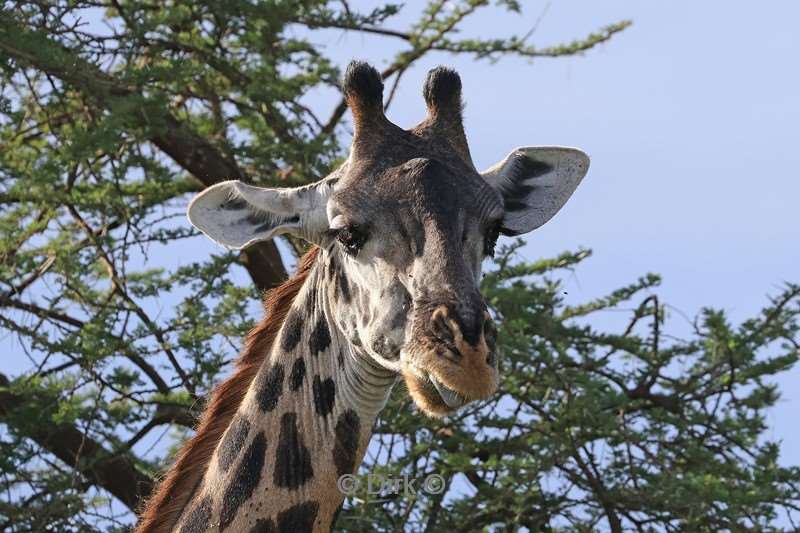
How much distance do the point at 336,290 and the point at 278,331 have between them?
405mm

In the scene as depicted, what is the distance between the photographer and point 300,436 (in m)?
5.19

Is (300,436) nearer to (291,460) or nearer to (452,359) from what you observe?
(291,460)

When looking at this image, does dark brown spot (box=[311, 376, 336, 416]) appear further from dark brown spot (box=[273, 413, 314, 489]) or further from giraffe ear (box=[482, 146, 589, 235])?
giraffe ear (box=[482, 146, 589, 235])

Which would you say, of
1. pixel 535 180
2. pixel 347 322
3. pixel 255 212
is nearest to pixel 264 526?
pixel 347 322

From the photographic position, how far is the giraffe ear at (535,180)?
581 centimetres

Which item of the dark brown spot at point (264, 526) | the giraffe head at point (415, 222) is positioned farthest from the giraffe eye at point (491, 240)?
the dark brown spot at point (264, 526)

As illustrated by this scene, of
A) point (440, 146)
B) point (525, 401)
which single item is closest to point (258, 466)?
point (440, 146)

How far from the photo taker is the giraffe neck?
5102 millimetres

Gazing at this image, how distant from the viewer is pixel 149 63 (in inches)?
440

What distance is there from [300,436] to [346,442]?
0.16 meters

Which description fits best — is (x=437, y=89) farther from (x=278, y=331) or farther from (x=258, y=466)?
(x=258, y=466)

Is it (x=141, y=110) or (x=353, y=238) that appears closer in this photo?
(x=353, y=238)

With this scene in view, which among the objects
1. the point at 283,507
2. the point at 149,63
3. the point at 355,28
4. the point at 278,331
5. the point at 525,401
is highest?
the point at 355,28

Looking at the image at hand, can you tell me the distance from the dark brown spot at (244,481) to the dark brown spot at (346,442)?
0.86ft
